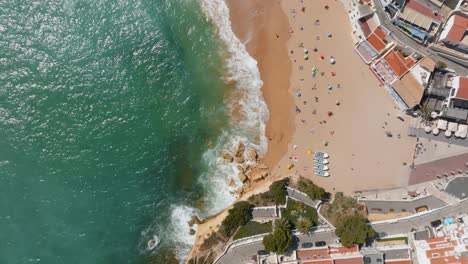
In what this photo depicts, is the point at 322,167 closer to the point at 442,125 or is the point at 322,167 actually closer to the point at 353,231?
the point at 353,231

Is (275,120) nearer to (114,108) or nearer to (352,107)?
A: (352,107)

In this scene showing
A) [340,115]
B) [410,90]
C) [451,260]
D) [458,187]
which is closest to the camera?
[451,260]

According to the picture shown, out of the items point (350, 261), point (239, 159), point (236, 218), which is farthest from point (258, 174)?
point (350, 261)

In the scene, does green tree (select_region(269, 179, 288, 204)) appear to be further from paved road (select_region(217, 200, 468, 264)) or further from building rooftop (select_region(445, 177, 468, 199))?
building rooftop (select_region(445, 177, 468, 199))

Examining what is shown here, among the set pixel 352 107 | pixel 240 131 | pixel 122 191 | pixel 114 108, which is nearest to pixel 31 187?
pixel 122 191

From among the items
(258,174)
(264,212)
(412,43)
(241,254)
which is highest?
(412,43)
